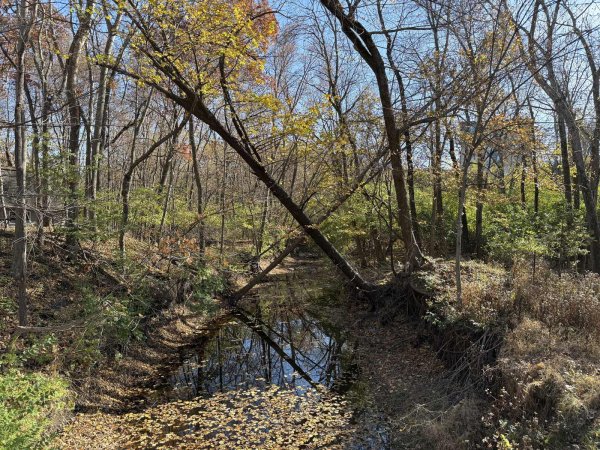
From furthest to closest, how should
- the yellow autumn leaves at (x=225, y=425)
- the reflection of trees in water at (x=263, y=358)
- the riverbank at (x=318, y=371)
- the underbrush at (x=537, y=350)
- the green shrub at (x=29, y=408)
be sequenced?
the reflection of trees in water at (x=263, y=358), the yellow autumn leaves at (x=225, y=425), the riverbank at (x=318, y=371), the underbrush at (x=537, y=350), the green shrub at (x=29, y=408)

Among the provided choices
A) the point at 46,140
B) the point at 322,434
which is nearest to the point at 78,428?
the point at 322,434

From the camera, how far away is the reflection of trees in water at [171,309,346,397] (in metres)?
8.72

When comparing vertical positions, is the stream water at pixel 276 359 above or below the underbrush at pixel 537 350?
below

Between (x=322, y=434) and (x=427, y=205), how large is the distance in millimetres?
15434

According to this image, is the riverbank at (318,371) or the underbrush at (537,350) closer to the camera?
the underbrush at (537,350)

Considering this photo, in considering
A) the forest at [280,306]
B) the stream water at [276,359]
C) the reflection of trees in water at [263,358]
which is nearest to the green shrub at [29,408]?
the forest at [280,306]

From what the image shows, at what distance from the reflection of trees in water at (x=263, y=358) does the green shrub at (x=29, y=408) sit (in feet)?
8.39

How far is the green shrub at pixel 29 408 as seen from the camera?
4412 millimetres

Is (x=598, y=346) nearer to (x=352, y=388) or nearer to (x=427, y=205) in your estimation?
(x=352, y=388)

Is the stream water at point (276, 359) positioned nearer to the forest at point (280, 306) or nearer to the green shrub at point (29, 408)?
the forest at point (280, 306)

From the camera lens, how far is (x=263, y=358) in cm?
1027

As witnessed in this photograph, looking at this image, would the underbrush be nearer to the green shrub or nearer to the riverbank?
the riverbank

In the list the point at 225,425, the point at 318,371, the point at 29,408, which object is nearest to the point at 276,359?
the point at 318,371

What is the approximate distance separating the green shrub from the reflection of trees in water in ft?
8.39
